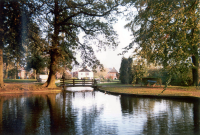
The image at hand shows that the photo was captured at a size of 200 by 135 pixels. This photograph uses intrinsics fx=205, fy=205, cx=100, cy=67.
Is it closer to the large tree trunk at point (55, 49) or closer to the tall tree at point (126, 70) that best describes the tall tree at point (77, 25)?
the large tree trunk at point (55, 49)

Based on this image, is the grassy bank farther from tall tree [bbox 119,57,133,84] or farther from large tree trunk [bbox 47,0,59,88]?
tall tree [bbox 119,57,133,84]

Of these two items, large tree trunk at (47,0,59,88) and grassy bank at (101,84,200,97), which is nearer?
grassy bank at (101,84,200,97)

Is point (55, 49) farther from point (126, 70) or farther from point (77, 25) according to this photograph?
point (126, 70)

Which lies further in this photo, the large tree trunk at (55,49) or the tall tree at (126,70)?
the tall tree at (126,70)

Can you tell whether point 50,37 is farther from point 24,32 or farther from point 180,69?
point 180,69

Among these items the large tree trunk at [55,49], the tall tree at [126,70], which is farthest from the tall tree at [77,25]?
the tall tree at [126,70]

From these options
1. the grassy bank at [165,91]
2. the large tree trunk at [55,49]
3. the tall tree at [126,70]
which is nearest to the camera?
the grassy bank at [165,91]

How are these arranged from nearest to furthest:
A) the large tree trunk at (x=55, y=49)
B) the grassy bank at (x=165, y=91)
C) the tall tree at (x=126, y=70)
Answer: the grassy bank at (x=165, y=91) → the large tree trunk at (x=55, y=49) → the tall tree at (x=126, y=70)

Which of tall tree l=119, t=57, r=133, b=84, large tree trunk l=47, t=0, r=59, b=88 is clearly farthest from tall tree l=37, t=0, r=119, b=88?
tall tree l=119, t=57, r=133, b=84

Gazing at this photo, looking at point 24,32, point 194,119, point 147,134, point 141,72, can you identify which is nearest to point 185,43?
point 194,119

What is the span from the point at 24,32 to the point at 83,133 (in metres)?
17.5

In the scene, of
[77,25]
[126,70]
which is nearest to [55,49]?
[77,25]

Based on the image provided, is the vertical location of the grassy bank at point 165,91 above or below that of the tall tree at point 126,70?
below

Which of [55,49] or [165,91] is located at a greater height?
[55,49]
